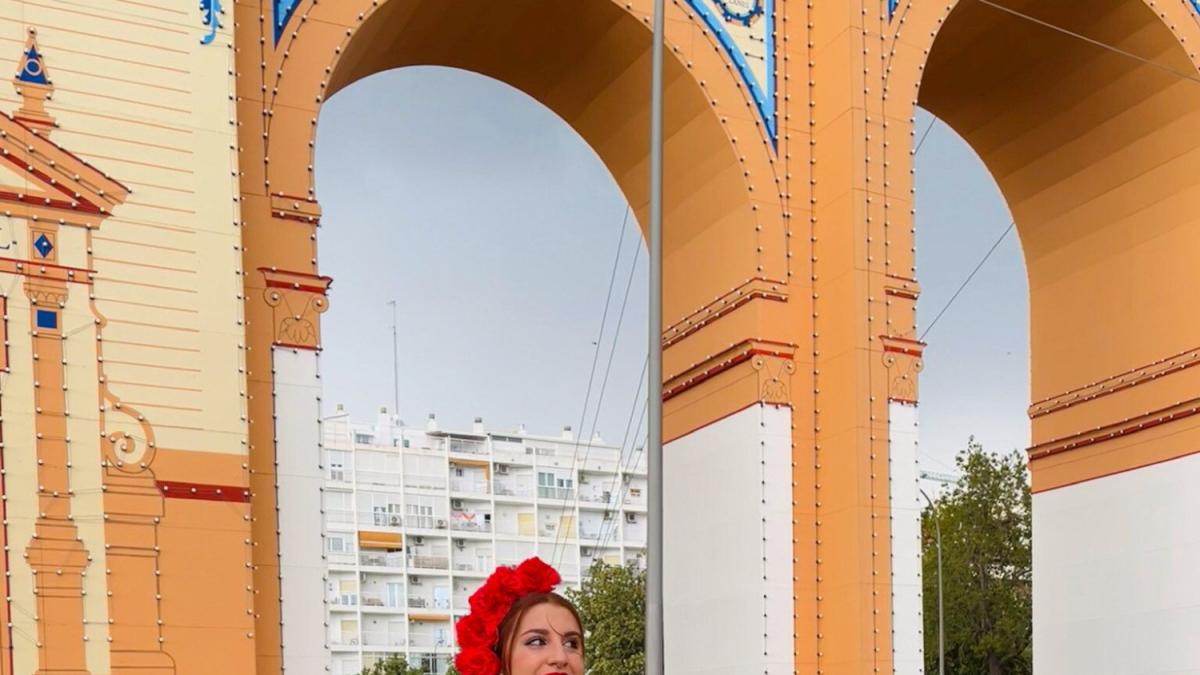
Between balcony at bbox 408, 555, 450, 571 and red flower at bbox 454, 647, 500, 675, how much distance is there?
62005 millimetres

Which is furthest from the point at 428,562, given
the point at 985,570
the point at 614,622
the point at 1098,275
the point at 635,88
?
the point at 635,88

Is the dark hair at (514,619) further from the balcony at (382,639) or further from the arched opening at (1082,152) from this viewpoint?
the balcony at (382,639)

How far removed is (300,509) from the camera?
9812 millimetres

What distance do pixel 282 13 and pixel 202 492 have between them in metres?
3.13

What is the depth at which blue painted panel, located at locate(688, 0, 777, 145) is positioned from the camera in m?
12.2

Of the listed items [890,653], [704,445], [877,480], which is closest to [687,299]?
[704,445]

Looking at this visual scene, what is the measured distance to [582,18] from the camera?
39.7ft

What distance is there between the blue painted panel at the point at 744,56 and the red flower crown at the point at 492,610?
9061 mm

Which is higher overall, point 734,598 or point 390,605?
point 734,598

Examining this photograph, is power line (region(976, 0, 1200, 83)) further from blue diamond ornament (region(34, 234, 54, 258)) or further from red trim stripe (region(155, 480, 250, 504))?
blue diamond ornament (region(34, 234, 54, 258))

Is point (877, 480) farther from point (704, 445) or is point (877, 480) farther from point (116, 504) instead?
point (116, 504)

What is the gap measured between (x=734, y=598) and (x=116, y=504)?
4.55 m

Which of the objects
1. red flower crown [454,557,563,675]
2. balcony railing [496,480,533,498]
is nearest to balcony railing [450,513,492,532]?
balcony railing [496,480,533,498]

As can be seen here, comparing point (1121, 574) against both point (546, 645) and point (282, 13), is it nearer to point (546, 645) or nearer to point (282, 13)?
point (282, 13)
